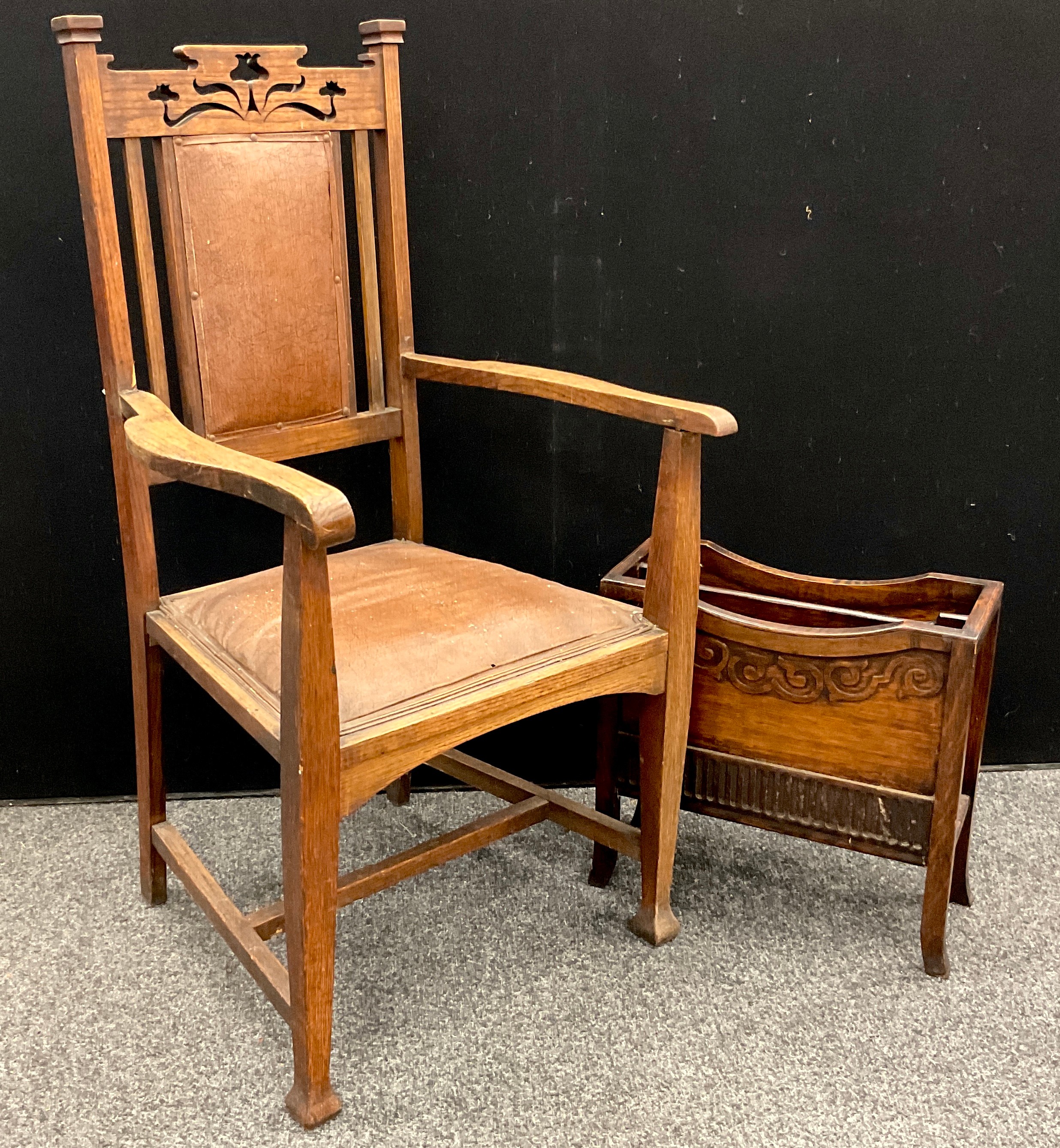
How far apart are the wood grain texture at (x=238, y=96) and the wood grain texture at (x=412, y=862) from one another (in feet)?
2.94

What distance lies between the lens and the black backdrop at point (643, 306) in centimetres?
160

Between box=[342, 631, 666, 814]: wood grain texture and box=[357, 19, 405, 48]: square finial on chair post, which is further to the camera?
box=[357, 19, 405, 48]: square finial on chair post

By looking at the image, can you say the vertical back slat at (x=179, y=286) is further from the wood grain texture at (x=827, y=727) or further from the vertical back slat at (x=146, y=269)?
the wood grain texture at (x=827, y=727)

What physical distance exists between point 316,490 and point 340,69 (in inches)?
27.9

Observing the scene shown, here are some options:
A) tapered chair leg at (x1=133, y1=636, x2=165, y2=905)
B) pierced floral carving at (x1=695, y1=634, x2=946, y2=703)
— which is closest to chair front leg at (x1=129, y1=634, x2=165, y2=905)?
tapered chair leg at (x1=133, y1=636, x2=165, y2=905)

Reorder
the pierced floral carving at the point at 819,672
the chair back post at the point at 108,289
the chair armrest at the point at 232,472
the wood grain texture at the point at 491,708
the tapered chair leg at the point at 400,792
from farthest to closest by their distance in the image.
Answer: the tapered chair leg at the point at 400,792
the pierced floral carving at the point at 819,672
the chair back post at the point at 108,289
the wood grain texture at the point at 491,708
the chair armrest at the point at 232,472

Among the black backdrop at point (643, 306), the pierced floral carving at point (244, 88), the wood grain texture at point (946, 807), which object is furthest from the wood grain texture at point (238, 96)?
the wood grain texture at point (946, 807)

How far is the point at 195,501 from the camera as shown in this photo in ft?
5.74

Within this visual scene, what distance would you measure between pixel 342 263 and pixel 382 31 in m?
0.29

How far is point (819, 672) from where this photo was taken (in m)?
1.40

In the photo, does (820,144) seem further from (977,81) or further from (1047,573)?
(1047,573)

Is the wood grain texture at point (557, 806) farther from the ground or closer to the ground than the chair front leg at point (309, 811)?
closer to the ground

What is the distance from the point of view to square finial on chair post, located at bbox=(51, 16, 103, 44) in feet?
4.00

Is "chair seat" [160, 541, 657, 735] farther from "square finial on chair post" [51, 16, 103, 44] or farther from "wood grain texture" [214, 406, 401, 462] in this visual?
"square finial on chair post" [51, 16, 103, 44]
